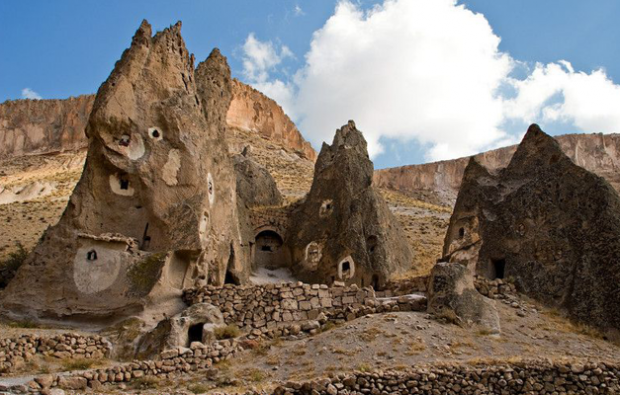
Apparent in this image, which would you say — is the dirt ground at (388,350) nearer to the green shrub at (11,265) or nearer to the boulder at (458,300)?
the boulder at (458,300)

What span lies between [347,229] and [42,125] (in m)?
79.0

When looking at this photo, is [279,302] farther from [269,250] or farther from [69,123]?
[69,123]

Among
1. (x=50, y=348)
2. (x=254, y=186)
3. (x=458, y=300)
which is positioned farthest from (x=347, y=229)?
(x=50, y=348)

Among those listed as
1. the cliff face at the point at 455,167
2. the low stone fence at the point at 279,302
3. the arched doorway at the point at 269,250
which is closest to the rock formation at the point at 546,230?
the low stone fence at the point at 279,302

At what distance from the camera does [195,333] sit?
1555cm

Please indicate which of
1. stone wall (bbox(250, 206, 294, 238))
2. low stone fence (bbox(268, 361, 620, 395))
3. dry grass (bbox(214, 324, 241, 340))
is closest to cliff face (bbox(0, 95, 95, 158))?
stone wall (bbox(250, 206, 294, 238))

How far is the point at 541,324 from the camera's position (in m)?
15.2

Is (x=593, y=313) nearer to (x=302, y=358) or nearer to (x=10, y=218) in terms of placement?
Result: (x=302, y=358)

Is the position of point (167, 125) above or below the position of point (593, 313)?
above

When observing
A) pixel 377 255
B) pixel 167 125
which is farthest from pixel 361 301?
pixel 167 125

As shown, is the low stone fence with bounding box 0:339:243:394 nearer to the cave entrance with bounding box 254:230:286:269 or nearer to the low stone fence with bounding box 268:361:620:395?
the low stone fence with bounding box 268:361:620:395

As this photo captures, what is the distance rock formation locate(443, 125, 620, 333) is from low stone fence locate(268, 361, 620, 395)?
9.54 feet

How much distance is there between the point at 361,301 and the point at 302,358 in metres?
4.03

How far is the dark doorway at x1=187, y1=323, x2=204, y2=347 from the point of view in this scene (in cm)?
1525
